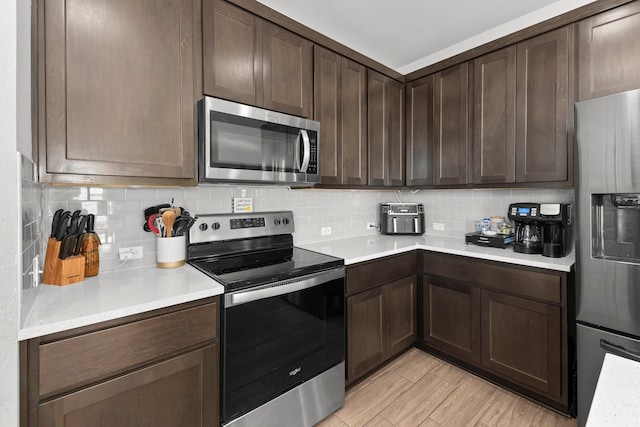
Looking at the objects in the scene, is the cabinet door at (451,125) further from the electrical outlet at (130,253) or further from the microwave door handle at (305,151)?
the electrical outlet at (130,253)

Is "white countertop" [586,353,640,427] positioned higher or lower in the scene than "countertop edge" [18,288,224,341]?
higher

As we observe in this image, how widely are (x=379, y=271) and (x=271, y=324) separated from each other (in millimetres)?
927

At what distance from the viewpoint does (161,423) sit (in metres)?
1.21

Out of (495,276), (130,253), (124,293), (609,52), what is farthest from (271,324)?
(609,52)

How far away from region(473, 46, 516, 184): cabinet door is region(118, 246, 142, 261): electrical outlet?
241 cm

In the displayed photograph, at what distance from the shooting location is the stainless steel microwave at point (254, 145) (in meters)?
1.54

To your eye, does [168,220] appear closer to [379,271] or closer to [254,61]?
[254,61]

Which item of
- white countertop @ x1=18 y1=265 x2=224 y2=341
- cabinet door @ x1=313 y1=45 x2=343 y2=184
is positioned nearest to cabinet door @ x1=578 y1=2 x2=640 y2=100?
cabinet door @ x1=313 y1=45 x2=343 y2=184

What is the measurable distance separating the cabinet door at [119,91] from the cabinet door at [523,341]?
212cm

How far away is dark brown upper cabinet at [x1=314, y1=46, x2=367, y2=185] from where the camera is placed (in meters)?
2.12

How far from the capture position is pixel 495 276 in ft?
6.59

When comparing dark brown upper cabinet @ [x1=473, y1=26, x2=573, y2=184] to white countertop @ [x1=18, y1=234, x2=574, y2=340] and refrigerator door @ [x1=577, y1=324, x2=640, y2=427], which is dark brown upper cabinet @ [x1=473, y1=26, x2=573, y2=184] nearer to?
white countertop @ [x1=18, y1=234, x2=574, y2=340]

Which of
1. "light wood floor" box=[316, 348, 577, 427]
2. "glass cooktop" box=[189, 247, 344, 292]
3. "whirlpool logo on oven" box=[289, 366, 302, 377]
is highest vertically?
"glass cooktop" box=[189, 247, 344, 292]

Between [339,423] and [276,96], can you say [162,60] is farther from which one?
[339,423]
